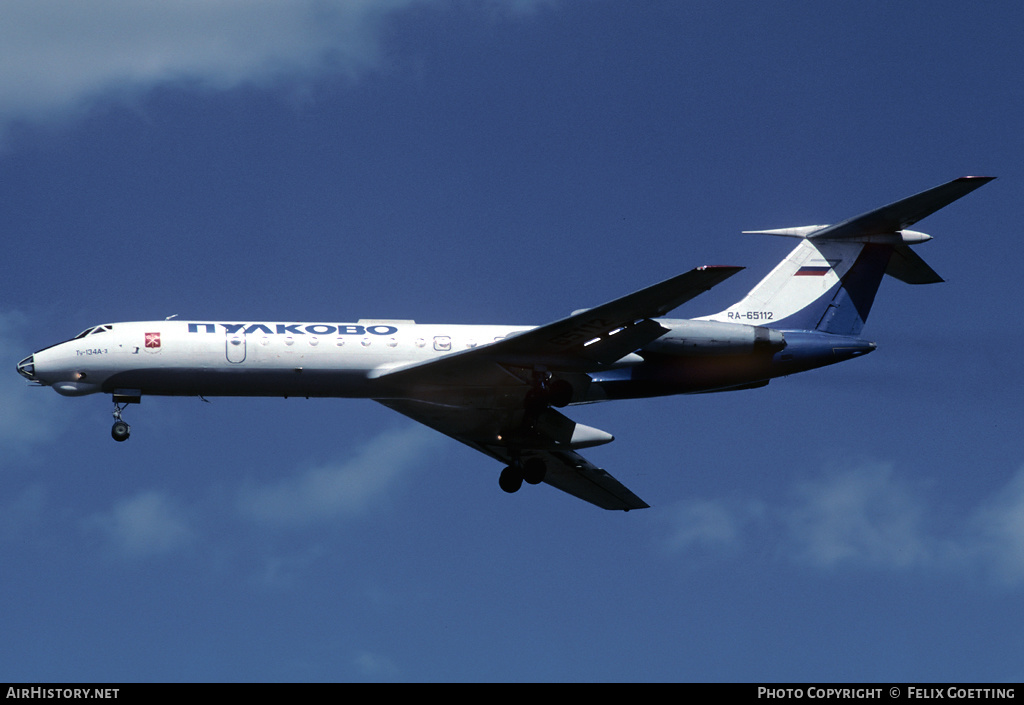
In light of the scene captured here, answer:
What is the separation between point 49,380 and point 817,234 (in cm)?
1922

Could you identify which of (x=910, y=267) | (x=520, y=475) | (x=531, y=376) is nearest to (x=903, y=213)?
(x=910, y=267)

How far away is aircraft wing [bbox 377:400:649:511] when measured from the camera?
109 ft

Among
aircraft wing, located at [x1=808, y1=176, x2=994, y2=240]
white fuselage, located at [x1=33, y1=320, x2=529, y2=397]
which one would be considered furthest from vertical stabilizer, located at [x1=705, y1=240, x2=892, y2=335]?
white fuselage, located at [x1=33, y1=320, x2=529, y2=397]

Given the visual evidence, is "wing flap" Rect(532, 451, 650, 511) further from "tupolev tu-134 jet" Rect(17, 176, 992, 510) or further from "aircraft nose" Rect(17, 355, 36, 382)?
"aircraft nose" Rect(17, 355, 36, 382)

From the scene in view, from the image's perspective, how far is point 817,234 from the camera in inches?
1315

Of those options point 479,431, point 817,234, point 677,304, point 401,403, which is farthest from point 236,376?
point 817,234

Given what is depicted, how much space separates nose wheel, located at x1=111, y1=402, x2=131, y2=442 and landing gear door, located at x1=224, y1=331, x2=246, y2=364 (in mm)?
3031

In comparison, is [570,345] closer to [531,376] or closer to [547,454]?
[531,376]

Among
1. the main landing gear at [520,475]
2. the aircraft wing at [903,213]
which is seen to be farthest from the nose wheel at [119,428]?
the aircraft wing at [903,213]

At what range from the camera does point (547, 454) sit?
35.0 metres

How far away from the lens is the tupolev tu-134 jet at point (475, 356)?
29938 mm

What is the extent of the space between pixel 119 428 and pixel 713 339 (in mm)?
14135

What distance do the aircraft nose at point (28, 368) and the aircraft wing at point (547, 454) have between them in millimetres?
8254

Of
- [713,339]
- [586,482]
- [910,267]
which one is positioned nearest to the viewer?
[713,339]
